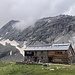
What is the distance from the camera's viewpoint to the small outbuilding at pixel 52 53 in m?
95.4

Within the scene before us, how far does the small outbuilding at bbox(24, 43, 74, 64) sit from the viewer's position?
313 ft

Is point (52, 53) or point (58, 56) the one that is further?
point (52, 53)

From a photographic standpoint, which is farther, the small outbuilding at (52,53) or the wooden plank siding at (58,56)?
the small outbuilding at (52,53)

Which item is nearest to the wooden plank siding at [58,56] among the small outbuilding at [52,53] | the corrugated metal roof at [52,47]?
the small outbuilding at [52,53]

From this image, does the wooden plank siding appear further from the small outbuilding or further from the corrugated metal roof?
the corrugated metal roof

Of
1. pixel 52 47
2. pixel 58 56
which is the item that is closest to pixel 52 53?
pixel 58 56

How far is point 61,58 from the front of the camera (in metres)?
96.1

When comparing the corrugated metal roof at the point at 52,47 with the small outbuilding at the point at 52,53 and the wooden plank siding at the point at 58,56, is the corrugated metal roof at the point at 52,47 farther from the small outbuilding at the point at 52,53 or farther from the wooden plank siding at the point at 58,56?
the wooden plank siding at the point at 58,56

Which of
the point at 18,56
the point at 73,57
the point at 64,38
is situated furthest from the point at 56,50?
the point at 64,38

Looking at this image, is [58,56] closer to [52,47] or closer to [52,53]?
[52,53]

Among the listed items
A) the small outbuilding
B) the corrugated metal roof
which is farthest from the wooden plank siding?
the corrugated metal roof

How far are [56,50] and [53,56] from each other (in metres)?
3.35

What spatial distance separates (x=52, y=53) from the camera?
325ft

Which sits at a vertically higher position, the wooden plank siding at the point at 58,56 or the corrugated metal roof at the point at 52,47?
the corrugated metal roof at the point at 52,47
